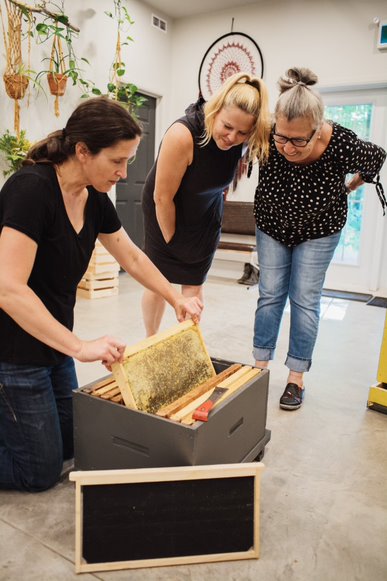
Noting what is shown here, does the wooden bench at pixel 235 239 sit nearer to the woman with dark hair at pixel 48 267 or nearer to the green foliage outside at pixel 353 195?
the green foliage outside at pixel 353 195

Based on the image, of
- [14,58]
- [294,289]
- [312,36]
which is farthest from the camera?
[312,36]

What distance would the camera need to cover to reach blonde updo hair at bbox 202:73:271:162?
185 centimetres

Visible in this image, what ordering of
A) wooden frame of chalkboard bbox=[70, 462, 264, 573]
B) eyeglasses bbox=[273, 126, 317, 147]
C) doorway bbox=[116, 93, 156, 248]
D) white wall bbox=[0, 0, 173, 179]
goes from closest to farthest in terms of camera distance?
wooden frame of chalkboard bbox=[70, 462, 264, 573] < eyeglasses bbox=[273, 126, 317, 147] < white wall bbox=[0, 0, 173, 179] < doorway bbox=[116, 93, 156, 248]

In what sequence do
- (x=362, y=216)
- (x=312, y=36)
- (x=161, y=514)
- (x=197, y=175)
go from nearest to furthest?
(x=161, y=514)
(x=197, y=175)
(x=312, y=36)
(x=362, y=216)

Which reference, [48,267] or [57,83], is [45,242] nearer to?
[48,267]

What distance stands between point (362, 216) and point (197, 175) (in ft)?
11.8

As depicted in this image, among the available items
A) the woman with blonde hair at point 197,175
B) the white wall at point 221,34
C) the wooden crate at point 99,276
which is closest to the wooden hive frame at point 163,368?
the woman with blonde hair at point 197,175

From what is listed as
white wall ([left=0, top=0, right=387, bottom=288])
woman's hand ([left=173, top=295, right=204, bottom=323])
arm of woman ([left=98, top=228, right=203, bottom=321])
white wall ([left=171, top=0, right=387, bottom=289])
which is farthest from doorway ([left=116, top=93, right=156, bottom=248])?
woman's hand ([left=173, top=295, right=204, bottom=323])

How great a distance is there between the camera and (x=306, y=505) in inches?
61.7

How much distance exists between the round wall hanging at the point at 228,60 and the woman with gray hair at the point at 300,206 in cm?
363

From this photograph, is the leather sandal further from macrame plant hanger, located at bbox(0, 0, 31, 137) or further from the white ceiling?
the white ceiling

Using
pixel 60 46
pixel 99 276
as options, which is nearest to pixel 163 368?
pixel 99 276

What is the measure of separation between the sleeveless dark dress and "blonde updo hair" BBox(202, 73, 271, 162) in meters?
0.09

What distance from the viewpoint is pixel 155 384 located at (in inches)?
58.0
